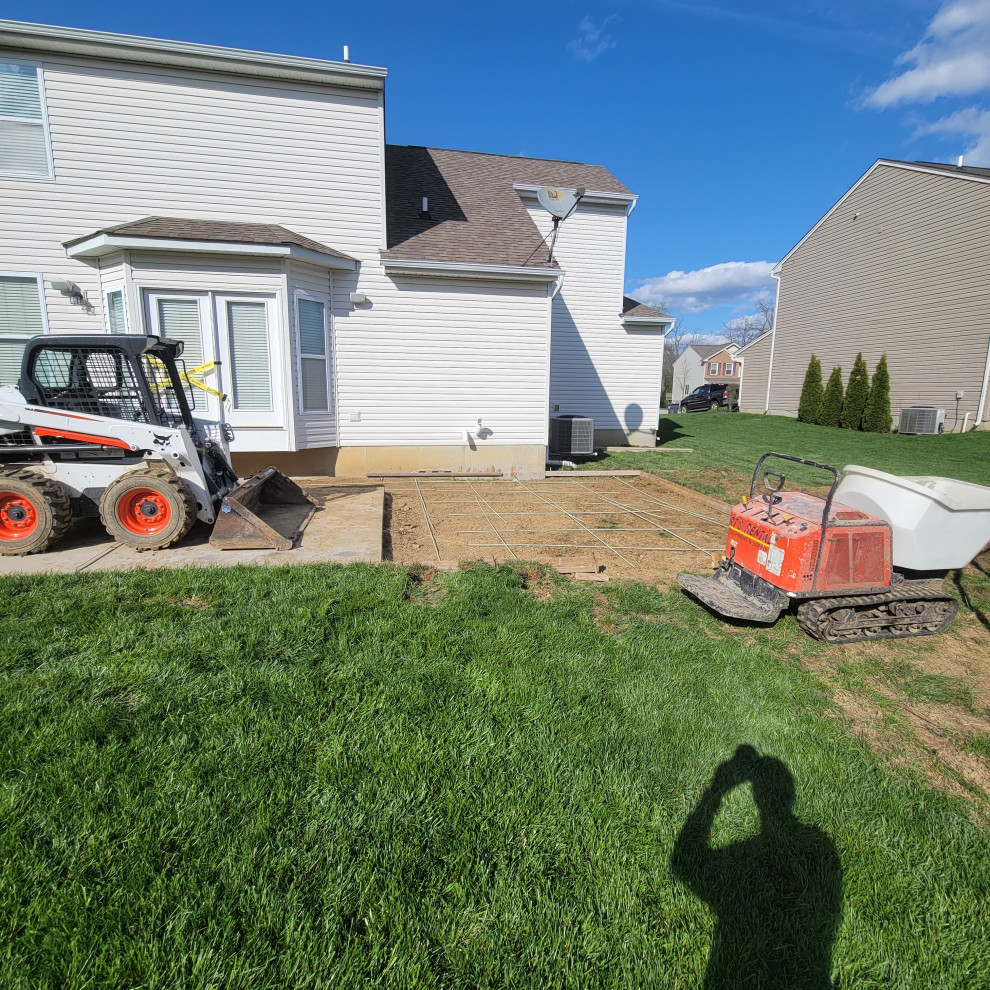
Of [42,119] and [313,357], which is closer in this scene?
[42,119]

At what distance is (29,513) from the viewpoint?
5.09 meters

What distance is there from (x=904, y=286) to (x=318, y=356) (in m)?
21.2

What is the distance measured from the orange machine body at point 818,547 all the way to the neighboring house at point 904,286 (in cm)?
1824

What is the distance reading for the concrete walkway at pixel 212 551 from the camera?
4879mm

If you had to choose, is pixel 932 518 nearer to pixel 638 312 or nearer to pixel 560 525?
pixel 560 525

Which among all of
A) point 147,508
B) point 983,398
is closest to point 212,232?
point 147,508

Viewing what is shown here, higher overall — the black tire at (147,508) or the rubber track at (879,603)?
the black tire at (147,508)

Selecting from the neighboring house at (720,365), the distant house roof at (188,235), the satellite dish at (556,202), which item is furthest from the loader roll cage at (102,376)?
the neighboring house at (720,365)

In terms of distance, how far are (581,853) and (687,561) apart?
4.47 m

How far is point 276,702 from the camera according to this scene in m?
2.99

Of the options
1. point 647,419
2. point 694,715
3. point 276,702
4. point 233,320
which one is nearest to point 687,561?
point 694,715

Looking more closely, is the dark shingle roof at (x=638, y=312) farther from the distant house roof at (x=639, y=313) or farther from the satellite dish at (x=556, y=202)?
the satellite dish at (x=556, y=202)

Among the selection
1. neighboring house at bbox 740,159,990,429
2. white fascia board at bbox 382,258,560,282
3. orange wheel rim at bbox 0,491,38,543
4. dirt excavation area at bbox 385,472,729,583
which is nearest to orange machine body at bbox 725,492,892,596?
dirt excavation area at bbox 385,472,729,583

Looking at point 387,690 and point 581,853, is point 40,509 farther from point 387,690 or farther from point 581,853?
point 581,853
